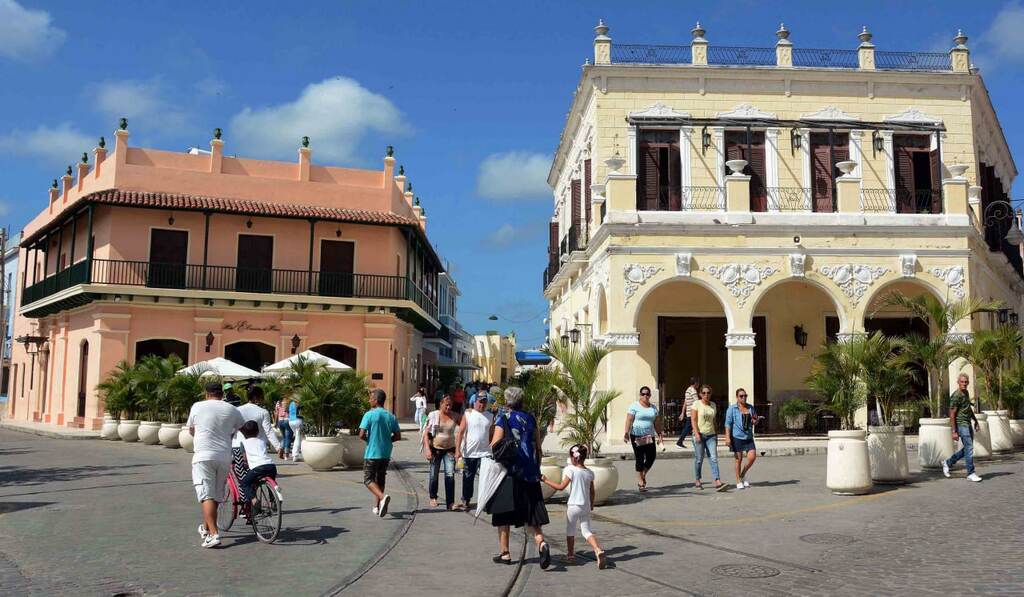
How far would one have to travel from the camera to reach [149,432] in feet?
69.5

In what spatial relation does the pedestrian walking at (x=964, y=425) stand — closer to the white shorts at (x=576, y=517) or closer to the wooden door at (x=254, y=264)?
the white shorts at (x=576, y=517)

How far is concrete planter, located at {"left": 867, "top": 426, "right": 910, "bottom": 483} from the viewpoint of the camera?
39.8 ft

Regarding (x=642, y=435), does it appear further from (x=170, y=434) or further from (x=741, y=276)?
(x=170, y=434)

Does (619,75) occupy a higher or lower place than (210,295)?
higher

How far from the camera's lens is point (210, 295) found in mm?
26906

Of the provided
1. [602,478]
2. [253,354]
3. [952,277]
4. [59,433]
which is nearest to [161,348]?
[253,354]

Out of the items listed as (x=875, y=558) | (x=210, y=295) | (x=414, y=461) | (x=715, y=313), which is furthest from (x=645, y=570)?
(x=210, y=295)

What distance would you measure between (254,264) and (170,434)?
31.2 ft

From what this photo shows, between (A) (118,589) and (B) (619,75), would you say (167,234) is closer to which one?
(B) (619,75)

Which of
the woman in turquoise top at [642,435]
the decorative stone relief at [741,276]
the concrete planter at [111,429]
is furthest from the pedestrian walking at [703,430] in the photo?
the concrete planter at [111,429]

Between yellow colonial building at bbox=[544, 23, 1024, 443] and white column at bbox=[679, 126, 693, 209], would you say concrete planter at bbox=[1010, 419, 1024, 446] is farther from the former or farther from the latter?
white column at bbox=[679, 126, 693, 209]

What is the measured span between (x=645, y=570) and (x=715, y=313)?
14.8 m

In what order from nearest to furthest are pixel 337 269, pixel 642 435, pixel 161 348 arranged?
pixel 642 435 → pixel 161 348 → pixel 337 269

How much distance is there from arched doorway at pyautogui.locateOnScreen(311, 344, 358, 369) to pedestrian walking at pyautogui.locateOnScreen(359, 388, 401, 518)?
1852cm
